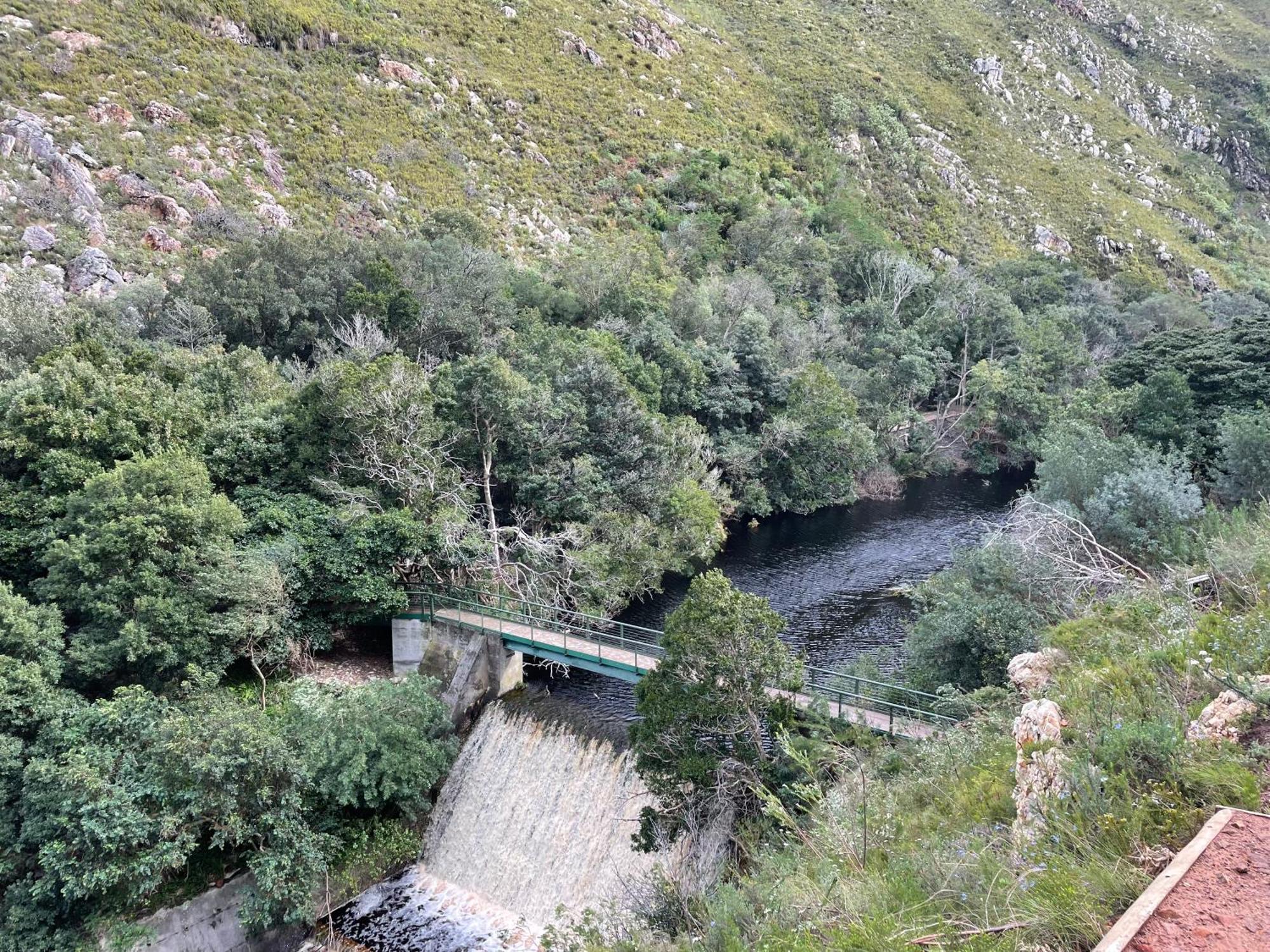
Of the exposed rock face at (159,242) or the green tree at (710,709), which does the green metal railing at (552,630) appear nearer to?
the green tree at (710,709)

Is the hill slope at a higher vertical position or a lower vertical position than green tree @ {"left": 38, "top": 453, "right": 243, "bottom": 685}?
higher

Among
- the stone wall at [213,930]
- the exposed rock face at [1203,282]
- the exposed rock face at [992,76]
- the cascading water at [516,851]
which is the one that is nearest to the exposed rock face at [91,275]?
the stone wall at [213,930]

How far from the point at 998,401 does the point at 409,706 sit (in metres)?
43.2

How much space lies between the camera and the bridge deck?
48.4 feet

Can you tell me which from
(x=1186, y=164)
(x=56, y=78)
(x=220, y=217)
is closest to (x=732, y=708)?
(x=220, y=217)

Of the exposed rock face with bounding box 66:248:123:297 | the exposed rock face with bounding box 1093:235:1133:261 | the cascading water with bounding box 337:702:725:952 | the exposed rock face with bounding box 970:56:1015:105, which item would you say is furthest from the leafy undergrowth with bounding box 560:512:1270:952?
the exposed rock face with bounding box 970:56:1015:105

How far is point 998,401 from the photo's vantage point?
47.2 meters

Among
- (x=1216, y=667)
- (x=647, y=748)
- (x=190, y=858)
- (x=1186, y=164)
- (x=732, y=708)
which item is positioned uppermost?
(x=1186, y=164)

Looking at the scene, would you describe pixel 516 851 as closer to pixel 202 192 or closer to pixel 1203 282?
pixel 202 192

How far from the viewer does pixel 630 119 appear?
213 feet

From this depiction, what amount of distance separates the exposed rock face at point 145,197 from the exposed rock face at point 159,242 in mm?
1473

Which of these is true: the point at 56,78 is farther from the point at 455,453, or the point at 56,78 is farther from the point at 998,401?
the point at 998,401

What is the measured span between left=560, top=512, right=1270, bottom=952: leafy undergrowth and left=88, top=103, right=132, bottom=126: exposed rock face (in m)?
48.8

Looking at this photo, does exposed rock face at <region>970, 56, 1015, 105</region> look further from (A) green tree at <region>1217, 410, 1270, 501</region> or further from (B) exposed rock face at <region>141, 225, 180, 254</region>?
(B) exposed rock face at <region>141, 225, 180, 254</region>
